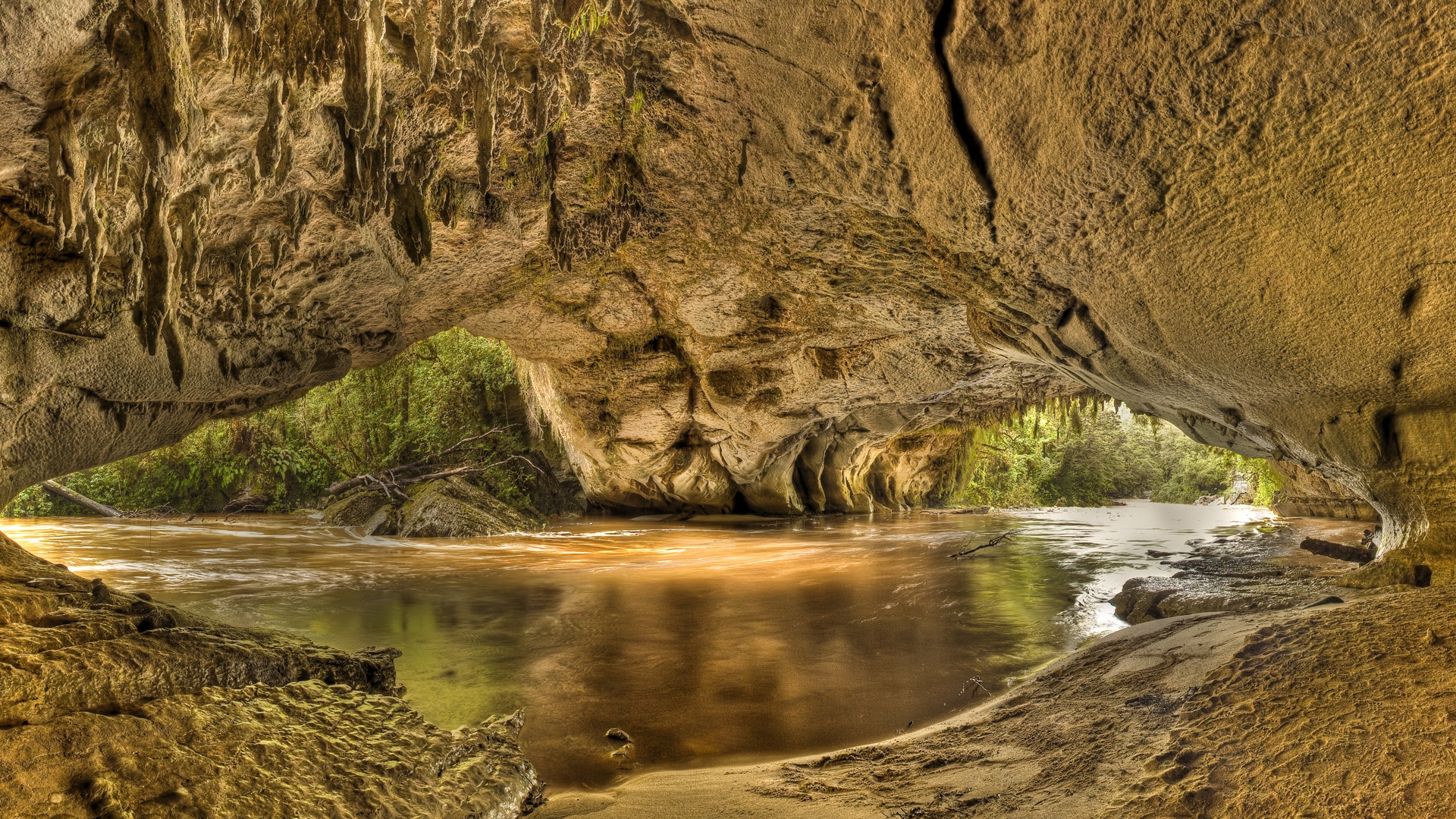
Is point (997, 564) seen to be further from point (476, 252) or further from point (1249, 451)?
point (476, 252)

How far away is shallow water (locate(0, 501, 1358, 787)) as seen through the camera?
348cm

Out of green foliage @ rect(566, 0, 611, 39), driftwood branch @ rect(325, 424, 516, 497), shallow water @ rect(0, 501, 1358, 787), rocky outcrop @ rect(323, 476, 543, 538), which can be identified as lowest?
shallow water @ rect(0, 501, 1358, 787)

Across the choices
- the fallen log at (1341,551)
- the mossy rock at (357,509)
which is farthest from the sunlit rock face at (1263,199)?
the mossy rock at (357,509)

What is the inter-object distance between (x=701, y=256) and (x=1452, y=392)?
5.38 m

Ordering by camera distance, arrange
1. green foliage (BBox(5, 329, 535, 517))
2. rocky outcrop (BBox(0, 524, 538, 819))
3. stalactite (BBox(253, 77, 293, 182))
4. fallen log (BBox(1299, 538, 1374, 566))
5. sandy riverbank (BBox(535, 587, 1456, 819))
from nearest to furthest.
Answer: sandy riverbank (BBox(535, 587, 1456, 819)), rocky outcrop (BBox(0, 524, 538, 819)), stalactite (BBox(253, 77, 293, 182)), fallen log (BBox(1299, 538, 1374, 566)), green foliage (BBox(5, 329, 535, 517))

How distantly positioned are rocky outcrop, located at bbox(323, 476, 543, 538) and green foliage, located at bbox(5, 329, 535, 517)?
1.91m

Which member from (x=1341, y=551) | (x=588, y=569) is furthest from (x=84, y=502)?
(x=1341, y=551)

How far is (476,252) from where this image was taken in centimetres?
630

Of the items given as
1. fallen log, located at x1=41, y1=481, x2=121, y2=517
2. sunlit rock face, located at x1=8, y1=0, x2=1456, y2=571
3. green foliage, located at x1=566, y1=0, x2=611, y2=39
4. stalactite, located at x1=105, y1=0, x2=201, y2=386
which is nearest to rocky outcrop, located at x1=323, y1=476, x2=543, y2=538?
fallen log, located at x1=41, y1=481, x2=121, y2=517

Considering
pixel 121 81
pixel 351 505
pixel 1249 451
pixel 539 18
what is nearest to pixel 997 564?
pixel 1249 451

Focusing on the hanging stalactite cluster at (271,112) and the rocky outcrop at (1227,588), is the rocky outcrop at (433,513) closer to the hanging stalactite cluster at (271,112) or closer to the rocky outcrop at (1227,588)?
the hanging stalactite cluster at (271,112)

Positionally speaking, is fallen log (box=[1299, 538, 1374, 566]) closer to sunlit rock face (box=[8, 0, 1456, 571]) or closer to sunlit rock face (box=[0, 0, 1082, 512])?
sunlit rock face (box=[8, 0, 1456, 571])

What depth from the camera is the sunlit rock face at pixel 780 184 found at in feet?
9.59

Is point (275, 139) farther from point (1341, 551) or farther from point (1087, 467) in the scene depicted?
point (1087, 467)
